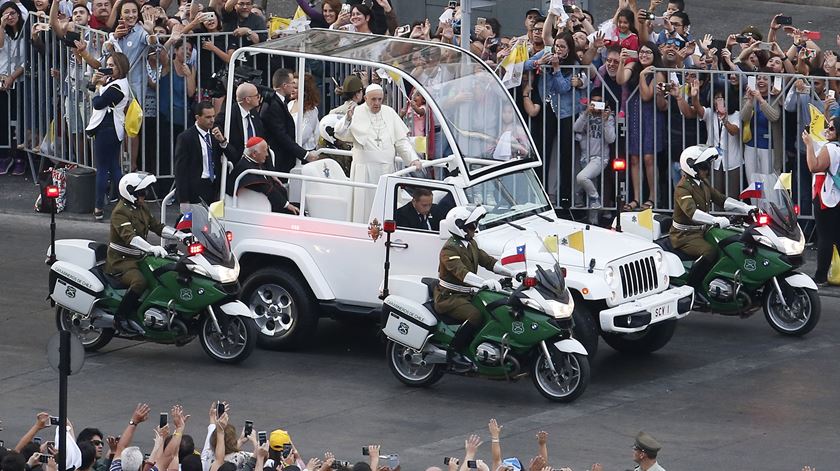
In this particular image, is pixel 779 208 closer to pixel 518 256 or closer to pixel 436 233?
pixel 518 256

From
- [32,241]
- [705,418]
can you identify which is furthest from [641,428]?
[32,241]

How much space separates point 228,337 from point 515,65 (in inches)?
221

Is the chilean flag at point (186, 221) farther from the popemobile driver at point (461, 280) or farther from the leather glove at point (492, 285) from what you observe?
the leather glove at point (492, 285)

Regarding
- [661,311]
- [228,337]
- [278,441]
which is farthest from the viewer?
[228,337]

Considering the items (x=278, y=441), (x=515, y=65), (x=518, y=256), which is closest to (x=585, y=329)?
(x=518, y=256)

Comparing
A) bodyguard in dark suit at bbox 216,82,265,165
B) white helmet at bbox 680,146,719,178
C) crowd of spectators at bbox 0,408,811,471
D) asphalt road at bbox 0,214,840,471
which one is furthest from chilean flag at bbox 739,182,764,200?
crowd of spectators at bbox 0,408,811,471

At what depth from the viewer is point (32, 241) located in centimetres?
2152

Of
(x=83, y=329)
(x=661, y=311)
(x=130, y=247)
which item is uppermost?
(x=130, y=247)

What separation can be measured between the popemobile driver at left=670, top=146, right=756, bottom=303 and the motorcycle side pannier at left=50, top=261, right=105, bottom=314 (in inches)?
204

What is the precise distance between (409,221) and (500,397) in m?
1.75

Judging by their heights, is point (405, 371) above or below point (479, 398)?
above

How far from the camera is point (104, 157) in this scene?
22156 millimetres

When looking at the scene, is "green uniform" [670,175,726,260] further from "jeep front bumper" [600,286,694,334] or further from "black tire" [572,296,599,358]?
"black tire" [572,296,599,358]

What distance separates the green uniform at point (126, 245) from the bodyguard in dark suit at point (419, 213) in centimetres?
219
